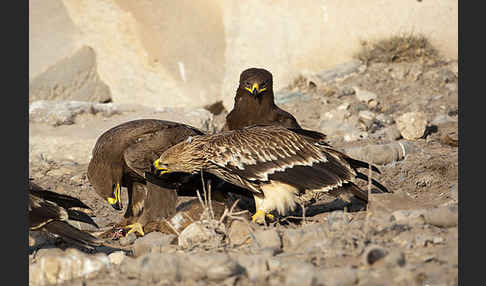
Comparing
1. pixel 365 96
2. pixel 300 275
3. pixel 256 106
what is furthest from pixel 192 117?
pixel 300 275

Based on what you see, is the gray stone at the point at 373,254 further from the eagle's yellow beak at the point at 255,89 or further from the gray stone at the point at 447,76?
the gray stone at the point at 447,76

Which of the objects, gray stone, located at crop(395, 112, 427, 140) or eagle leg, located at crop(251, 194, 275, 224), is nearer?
eagle leg, located at crop(251, 194, 275, 224)

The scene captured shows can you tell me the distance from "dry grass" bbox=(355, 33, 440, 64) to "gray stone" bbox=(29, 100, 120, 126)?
14.1 feet

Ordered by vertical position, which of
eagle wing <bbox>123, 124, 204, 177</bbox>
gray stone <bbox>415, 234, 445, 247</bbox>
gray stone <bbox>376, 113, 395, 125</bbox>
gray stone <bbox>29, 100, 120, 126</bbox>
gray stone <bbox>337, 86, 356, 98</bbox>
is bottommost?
gray stone <bbox>415, 234, 445, 247</bbox>

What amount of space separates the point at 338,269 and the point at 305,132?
265cm

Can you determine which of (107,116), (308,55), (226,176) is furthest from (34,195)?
(308,55)

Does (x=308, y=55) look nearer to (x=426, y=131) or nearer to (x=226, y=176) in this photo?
(x=426, y=131)

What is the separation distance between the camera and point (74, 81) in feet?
39.7

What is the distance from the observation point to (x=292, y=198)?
5.48 m

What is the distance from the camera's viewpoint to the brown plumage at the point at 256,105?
21.7ft

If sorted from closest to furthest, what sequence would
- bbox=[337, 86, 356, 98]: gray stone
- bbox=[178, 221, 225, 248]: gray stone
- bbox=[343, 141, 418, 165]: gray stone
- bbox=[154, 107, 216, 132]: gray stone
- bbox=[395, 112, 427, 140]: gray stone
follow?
bbox=[178, 221, 225, 248]: gray stone, bbox=[343, 141, 418, 165]: gray stone, bbox=[395, 112, 427, 140]: gray stone, bbox=[154, 107, 216, 132]: gray stone, bbox=[337, 86, 356, 98]: gray stone

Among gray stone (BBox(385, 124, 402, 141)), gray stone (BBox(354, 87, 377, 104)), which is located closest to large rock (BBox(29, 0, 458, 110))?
gray stone (BBox(354, 87, 377, 104))

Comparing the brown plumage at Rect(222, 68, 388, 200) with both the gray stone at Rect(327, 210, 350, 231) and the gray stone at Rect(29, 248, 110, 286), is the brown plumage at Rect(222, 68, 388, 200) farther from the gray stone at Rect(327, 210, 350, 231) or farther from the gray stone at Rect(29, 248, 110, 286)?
the gray stone at Rect(29, 248, 110, 286)

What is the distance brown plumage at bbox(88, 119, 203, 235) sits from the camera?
5.55 m
